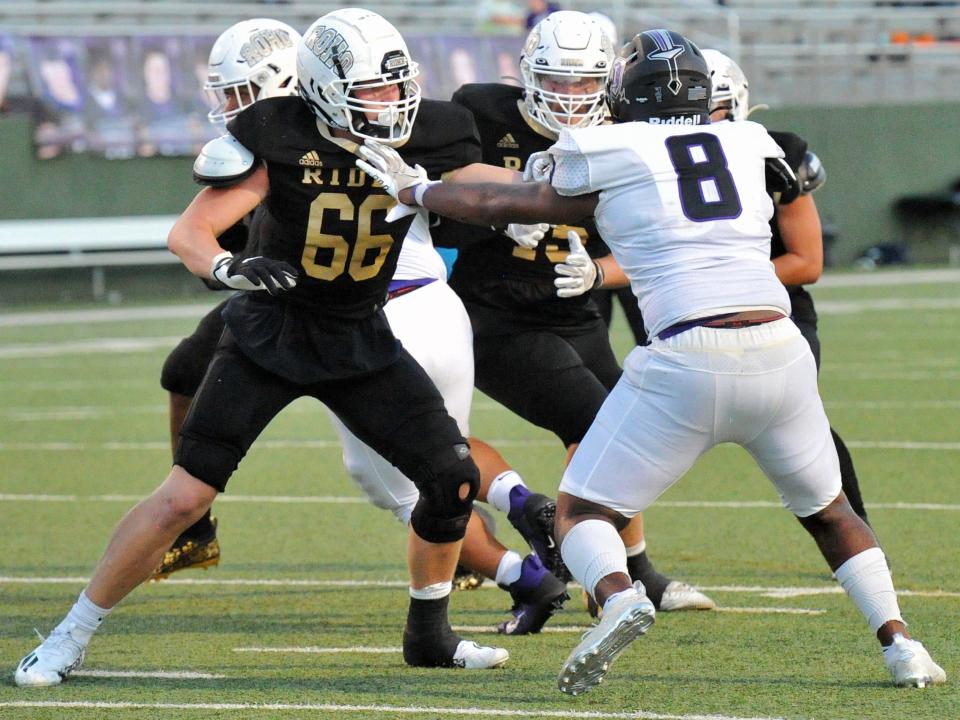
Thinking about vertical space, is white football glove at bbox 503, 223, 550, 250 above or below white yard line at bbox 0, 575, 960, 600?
above

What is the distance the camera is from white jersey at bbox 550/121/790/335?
358cm

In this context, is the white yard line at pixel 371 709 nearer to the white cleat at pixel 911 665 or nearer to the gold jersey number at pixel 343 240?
the white cleat at pixel 911 665

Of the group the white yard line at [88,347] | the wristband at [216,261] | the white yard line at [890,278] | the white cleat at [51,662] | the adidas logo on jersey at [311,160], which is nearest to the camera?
the wristband at [216,261]

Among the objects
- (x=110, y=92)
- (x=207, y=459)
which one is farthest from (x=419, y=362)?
(x=110, y=92)

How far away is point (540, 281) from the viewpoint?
518 cm

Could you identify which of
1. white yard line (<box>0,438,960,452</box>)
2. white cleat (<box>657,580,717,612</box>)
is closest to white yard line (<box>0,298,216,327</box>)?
white yard line (<box>0,438,960,452</box>)

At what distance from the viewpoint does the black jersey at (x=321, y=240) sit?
411cm

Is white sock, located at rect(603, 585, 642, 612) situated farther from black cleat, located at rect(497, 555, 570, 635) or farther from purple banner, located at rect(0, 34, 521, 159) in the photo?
purple banner, located at rect(0, 34, 521, 159)

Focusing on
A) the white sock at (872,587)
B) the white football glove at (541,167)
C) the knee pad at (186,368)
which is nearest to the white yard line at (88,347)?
the knee pad at (186,368)

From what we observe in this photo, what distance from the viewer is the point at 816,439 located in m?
3.69

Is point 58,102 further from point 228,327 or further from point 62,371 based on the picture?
point 228,327

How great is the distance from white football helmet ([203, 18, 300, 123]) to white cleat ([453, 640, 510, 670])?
2083 millimetres

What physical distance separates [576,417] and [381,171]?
125cm

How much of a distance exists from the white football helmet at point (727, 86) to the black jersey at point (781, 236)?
18 centimetres
